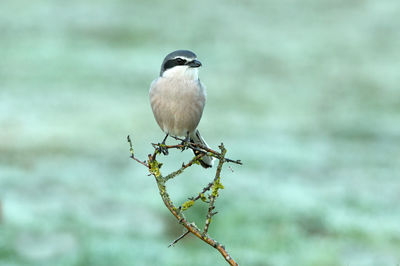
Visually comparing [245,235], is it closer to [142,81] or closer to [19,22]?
[142,81]

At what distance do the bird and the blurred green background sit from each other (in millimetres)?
3973

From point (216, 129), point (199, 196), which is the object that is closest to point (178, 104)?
point (199, 196)

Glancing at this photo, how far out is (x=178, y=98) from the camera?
6.41 metres

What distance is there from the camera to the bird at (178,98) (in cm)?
630

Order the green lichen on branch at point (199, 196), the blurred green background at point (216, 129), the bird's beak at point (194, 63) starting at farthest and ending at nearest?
the blurred green background at point (216, 129)
the bird's beak at point (194, 63)
the green lichen on branch at point (199, 196)

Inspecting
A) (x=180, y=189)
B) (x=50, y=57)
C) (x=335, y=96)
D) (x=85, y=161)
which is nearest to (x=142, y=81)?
(x=50, y=57)

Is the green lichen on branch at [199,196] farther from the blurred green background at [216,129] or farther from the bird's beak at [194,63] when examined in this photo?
the blurred green background at [216,129]

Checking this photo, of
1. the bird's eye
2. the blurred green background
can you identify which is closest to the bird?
the bird's eye

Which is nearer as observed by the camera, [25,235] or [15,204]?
[25,235]

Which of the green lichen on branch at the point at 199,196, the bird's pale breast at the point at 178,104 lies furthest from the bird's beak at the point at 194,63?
the green lichen on branch at the point at 199,196

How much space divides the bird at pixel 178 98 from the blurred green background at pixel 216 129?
3.97 m

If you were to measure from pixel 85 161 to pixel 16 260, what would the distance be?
570 centimetres

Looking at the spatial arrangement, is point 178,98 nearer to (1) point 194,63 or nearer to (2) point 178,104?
(2) point 178,104

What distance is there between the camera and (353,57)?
27.3 metres
